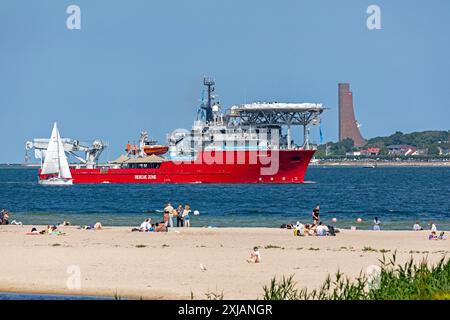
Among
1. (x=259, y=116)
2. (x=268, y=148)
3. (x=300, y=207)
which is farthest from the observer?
(x=259, y=116)

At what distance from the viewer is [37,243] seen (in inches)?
1187

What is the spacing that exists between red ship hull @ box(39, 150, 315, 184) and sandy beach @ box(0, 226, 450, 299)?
4864 cm

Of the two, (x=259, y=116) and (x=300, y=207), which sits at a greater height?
(x=259, y=116)

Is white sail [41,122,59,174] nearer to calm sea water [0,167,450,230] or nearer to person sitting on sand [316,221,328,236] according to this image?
calm sea water [0,167,450,230]

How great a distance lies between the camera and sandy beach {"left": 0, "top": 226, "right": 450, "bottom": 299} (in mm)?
20328

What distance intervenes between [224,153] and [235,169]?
190 centimetres

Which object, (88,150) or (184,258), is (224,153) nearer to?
(88,150)

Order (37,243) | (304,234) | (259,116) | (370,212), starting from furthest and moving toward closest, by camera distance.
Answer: (259,116) < (370,212) < (304,234) < (37,243)

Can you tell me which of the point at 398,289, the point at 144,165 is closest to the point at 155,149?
the point at 144,165

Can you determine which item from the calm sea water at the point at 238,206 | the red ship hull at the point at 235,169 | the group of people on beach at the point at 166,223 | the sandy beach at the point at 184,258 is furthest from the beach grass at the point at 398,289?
the red ship hull at the point at 235,169

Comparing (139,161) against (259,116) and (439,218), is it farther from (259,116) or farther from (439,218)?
(439,218)

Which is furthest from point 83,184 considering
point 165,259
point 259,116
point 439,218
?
point 165,259

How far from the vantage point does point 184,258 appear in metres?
25.5
